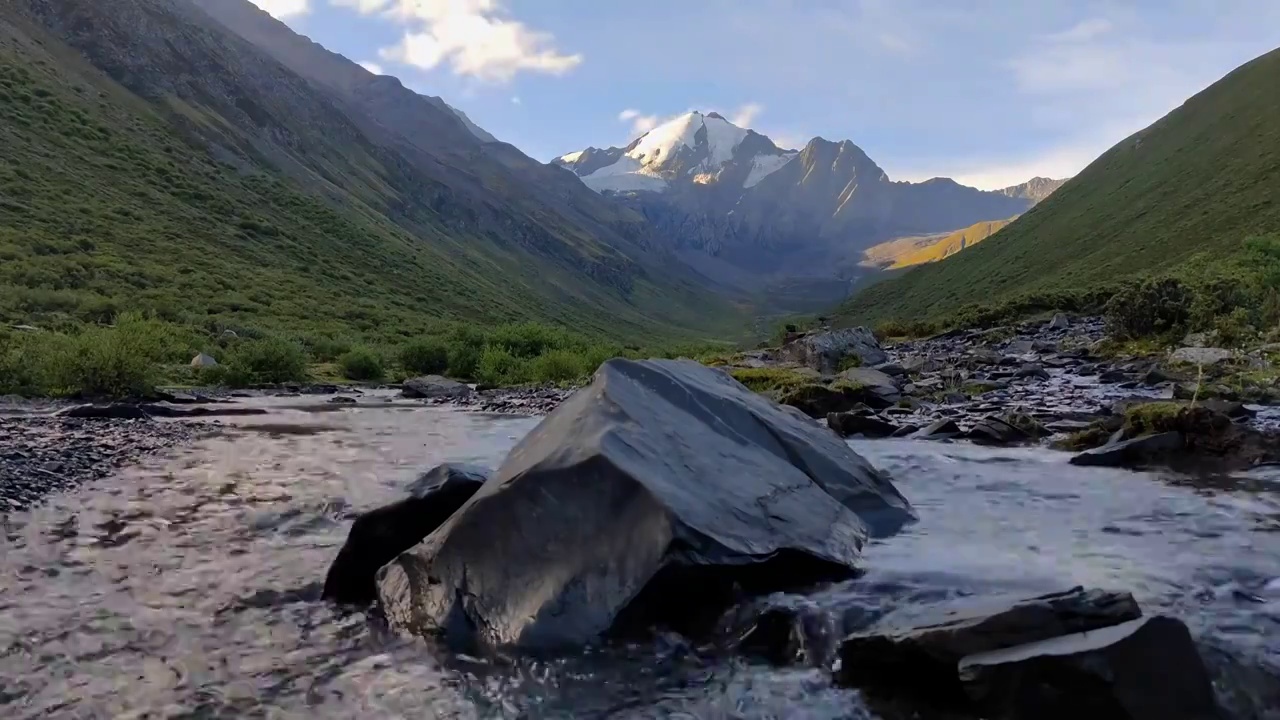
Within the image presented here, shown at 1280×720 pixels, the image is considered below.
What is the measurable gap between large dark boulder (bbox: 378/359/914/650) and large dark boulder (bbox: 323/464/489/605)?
0.74 metres

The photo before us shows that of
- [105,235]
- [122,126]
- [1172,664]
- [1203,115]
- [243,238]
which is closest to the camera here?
[1172,664]

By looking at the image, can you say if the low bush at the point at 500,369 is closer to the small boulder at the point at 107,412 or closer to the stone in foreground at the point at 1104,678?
the small boulder at the point at 107,412

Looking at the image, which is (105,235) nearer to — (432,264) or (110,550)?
(432,264)

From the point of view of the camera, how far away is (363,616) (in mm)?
8812

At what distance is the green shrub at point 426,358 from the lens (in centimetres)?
5450

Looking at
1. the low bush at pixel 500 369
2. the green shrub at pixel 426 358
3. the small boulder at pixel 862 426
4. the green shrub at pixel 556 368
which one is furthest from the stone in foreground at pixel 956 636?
the green shrub at pixel 426 358

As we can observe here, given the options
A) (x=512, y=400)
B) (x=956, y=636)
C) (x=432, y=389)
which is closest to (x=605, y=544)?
(x=956, y=636)

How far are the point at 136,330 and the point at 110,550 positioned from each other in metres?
28.8

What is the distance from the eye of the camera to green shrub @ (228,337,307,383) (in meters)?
41.8

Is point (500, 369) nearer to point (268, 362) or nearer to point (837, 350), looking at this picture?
point (268, 362)

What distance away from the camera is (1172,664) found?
→ 19.3 ft

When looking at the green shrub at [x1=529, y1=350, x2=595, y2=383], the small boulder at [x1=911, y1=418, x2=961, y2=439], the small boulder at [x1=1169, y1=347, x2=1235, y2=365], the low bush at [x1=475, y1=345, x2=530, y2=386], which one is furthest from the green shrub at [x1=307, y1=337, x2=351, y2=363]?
the small boulder at [x1=1169, y1=347, x2=1235, y2=365]

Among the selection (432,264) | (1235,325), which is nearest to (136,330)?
(1235,325)

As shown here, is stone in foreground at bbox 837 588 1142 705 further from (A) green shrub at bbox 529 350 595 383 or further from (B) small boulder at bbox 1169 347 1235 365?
(A) green shrub at bbox 529 350 595 383
